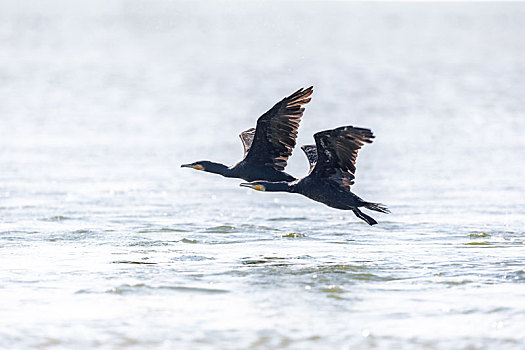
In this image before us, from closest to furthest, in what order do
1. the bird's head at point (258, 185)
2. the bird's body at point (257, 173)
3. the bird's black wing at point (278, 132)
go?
the bird's head at point (258, 185) < the bird's black wing at point (278, 132) < the bird's body at point (257, 173)

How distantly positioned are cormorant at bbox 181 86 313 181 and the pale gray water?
86 cm

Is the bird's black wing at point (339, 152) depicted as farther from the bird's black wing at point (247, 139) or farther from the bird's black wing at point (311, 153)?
the bird's black wing at point (247, 139)

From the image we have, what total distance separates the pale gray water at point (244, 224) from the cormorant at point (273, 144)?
0.86 m

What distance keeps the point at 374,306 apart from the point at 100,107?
23.1 metres

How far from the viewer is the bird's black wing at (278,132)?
525 inches

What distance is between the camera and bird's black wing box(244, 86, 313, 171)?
13.3 meters

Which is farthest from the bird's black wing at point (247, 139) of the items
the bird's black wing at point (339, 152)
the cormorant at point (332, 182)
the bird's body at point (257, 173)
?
the bird's black wing at point (339, 152)

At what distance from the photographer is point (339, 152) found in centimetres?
1242

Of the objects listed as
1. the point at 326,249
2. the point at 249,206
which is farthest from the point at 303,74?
the point at 326,249

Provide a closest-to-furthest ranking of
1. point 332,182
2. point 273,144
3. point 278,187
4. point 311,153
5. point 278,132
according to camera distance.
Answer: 1. point 332,182
2. point 278,187
3. point 278,132
4. point 273,144
5. point 311,153

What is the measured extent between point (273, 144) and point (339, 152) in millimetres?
1560

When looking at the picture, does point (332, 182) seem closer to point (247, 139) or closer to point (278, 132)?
point (278, 132)

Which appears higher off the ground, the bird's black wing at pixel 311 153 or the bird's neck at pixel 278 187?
the bird's black wing at pixel 311 153

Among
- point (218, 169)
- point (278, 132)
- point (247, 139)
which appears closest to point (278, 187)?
point (278, 132)
